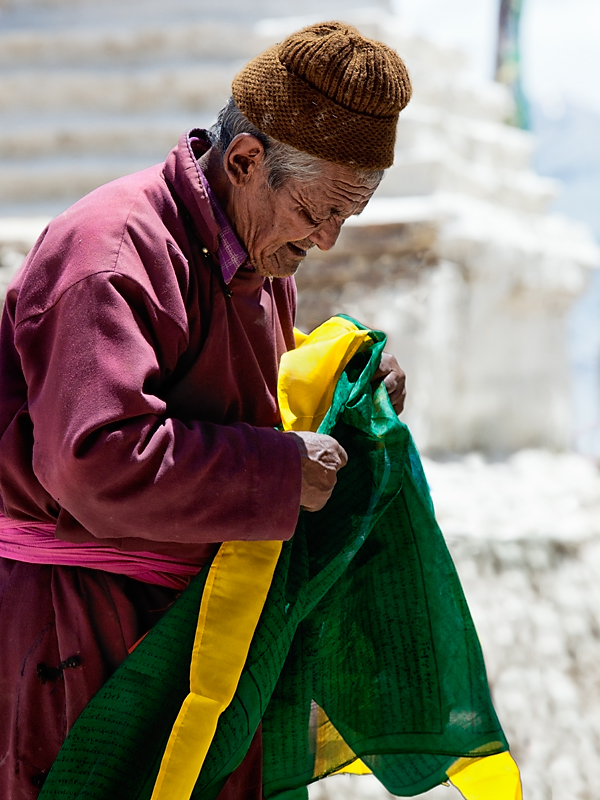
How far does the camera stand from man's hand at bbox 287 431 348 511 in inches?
53.1

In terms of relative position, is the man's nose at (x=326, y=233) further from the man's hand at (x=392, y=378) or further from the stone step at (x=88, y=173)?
the stone step at (x=88, y=173)

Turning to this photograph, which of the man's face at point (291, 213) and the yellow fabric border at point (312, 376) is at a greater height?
the man's face at point (291, 213)

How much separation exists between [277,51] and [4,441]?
0.67 meters

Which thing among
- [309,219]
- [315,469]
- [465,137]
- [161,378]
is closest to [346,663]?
[315,469]

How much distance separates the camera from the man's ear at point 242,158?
138 centimetres

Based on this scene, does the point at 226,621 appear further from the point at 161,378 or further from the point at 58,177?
the point at 58,177

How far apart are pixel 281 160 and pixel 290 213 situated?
0.08m

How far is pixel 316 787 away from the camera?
9.29 feet

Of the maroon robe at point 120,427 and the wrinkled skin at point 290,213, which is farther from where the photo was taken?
the wrinkled skin at point 290,213

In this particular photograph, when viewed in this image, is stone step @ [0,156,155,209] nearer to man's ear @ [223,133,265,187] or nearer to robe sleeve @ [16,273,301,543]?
man's ear @ [223,133,265,187]

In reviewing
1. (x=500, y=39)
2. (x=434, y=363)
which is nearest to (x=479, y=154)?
(x=434, y=363)

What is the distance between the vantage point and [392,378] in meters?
1.72

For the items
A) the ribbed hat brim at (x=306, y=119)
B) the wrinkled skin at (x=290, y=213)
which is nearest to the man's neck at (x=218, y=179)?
the wrinkled skin at (x=290, y=213)

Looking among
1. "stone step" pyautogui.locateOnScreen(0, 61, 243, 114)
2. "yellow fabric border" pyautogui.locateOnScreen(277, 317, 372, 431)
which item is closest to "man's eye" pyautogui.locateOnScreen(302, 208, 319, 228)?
"yellow fabric border" pyautogui.locateOnScreen(277, 317, 372, 431)
